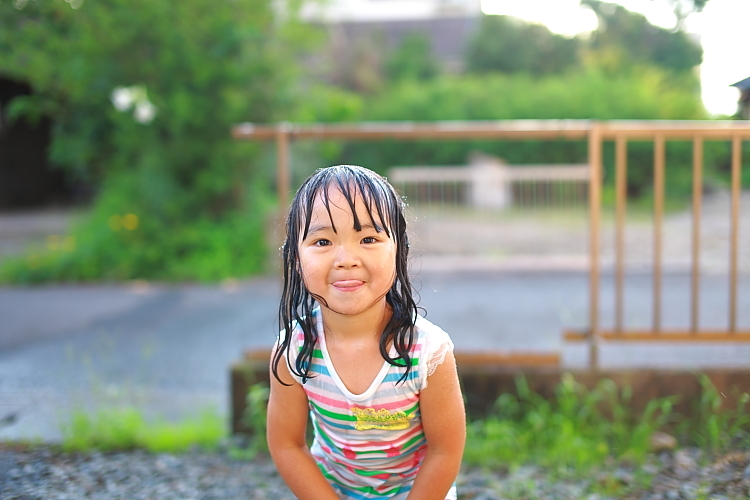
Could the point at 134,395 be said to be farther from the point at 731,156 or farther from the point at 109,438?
the point at 731,156

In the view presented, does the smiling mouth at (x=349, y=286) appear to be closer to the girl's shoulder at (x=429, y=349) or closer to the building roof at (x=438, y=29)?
the girl's shoulder at (x=429, y=349)

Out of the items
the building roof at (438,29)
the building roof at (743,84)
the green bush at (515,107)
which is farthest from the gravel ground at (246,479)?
the building roof at (438,29)

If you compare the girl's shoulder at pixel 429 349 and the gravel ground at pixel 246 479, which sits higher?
the girl's shoulder at pixel 429 349

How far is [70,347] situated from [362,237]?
4.22 metres

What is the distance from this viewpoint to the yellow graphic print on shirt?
1732 mm

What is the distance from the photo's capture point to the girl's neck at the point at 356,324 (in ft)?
5.70

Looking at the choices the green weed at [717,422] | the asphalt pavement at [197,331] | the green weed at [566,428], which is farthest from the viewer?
the asphalt pavement at [197,331]

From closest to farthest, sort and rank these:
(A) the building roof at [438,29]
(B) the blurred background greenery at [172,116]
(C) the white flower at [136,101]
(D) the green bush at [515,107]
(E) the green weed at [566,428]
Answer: (E) the green weed at [566,428]
(B) the blurred background greenery at [172,116]
(C) the white flower at [136,101]
(D) the green bush at [515,107]
(A) the building roof at [438,29]

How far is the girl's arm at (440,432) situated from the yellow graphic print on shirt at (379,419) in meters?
0.05

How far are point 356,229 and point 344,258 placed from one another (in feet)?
0.24

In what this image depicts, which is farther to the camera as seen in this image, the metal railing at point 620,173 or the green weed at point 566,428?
the metal railing at point 620,173

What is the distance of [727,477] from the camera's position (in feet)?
8.13

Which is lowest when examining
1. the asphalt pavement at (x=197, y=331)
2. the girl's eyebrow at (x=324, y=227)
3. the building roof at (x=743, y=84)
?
the asphalt pavement at (x=197, y=331)

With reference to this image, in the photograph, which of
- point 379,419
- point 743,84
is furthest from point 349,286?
point 743,84
